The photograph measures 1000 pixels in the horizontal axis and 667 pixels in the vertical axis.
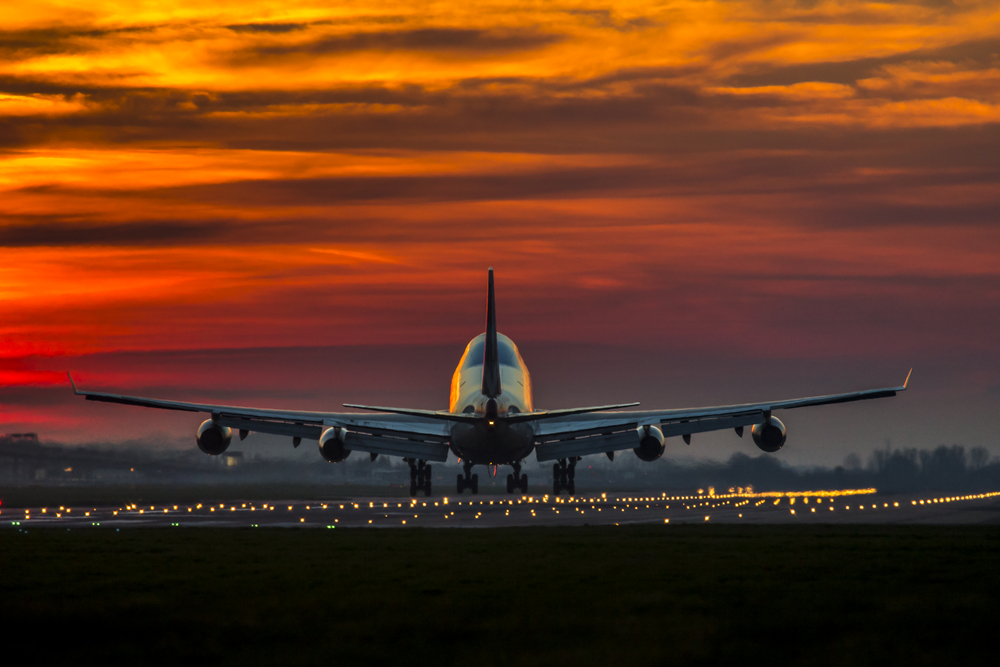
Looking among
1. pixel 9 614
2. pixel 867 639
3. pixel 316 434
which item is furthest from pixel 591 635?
pixel 316 434

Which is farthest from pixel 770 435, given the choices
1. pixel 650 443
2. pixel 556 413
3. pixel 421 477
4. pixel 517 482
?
pixel 421 477

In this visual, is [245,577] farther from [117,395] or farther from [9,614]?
[117,395]

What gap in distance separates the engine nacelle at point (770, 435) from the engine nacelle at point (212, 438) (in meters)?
25.4

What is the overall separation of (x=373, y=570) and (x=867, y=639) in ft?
32.5

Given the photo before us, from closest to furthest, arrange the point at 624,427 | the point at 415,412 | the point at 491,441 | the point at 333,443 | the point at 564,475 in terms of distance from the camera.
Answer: the point at 415,412
the point at 333,443
the point at 491,441
the point at 624,427
the point at 564,475

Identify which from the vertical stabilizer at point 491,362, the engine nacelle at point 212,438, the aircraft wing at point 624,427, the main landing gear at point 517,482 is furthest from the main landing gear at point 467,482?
the engine nacelle at point 212,438

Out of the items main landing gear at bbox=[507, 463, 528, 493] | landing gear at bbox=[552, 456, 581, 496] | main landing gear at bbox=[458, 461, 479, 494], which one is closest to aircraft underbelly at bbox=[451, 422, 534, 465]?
landing gear at bbox=[552, 456, 581, 496]

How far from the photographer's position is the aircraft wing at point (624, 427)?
5588cm

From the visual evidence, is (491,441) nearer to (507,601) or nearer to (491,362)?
(491,362)

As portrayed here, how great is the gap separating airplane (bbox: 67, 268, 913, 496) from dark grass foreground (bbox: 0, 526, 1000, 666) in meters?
25.5

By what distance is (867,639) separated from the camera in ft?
40.2

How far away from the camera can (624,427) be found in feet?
193

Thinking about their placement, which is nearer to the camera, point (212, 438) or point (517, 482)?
point (212, 438)

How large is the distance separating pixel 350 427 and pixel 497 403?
27.2 feet
